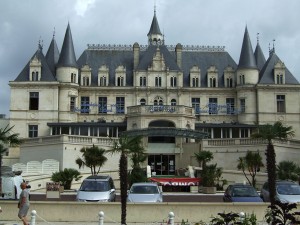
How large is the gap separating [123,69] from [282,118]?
21493 millimetres

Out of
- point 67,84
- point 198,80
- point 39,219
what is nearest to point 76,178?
point 39,219

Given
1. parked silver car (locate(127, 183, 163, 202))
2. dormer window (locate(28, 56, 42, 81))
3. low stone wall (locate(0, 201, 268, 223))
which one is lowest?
low stone wall (locate(0, 201, 268, 223))

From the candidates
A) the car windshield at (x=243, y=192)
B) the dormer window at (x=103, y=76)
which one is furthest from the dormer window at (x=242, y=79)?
the car windshield at (x=243, y=192)

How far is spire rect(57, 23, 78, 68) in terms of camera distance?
6257 cm

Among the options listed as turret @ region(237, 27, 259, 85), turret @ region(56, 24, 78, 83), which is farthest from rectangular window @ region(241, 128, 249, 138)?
turret @ region(56, 24, 78, 83)

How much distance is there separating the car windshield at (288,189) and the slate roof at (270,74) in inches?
1573

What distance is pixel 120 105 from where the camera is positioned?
64.4 meters

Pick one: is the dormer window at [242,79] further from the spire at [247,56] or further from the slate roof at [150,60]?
the slate roof at [150,60]

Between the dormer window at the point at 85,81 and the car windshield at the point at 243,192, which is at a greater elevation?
the dormer window at the point at 85,81

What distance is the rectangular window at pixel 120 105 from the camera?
6391 centimetres

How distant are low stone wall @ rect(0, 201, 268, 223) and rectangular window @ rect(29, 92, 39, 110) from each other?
42766 millimetres

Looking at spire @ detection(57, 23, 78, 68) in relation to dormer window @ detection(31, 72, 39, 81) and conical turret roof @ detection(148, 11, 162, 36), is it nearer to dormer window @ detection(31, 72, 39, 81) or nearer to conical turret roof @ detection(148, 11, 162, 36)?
dormer window @ detection(31, 72, 39, 81)

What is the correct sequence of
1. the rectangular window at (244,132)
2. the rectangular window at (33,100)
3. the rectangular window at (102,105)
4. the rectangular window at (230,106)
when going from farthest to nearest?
the rectangular window at (230,106) < the rectangular window at (102,105) < the rectangular window at (33,100) < the rectangular window at (244,132)

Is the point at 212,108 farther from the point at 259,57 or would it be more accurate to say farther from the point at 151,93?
the point at 259,57
